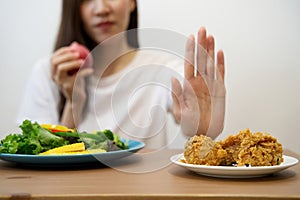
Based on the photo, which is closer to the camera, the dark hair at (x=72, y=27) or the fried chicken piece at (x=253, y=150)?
the fried chicken piece at (x=253, y=150)

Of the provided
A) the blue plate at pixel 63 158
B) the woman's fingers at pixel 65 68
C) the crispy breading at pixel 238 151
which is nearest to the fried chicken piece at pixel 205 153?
the crispy breading at pixel 238 151

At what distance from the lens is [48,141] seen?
1.03 m

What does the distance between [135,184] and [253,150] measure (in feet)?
0.80

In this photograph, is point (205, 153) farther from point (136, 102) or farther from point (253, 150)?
point (136, 102)

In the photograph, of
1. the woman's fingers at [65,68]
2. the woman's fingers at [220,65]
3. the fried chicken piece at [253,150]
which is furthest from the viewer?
the woman's fingers at [65,68]

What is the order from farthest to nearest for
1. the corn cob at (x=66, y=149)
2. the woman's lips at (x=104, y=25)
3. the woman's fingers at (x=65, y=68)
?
the woman's lips at (x=104, y=25) < the woman's fingers at (x=65, y=68) < the corn cob at (x=66, y=149)

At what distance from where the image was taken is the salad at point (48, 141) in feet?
3.24

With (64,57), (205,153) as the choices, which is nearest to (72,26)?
(64,57)

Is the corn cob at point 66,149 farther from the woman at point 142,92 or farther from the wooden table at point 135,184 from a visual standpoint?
the woman at point 142,92

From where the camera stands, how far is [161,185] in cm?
77

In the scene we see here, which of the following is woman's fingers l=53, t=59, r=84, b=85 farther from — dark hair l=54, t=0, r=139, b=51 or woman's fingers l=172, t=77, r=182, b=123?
woman's fingers l=172, t=77, r=182, b=123

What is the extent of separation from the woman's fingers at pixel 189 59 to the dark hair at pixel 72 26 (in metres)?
0.96

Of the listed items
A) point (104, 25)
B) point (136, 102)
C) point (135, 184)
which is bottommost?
point (135, 184)

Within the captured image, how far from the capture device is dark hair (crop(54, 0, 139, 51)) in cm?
212
